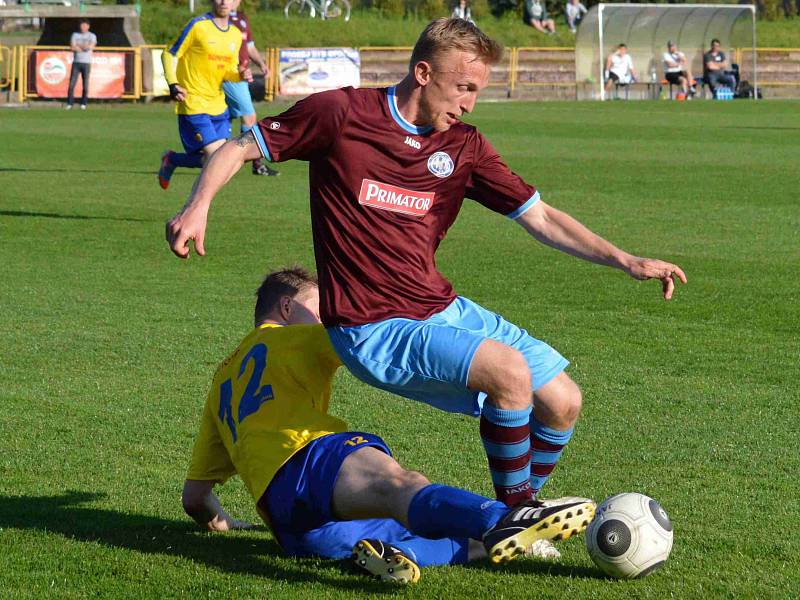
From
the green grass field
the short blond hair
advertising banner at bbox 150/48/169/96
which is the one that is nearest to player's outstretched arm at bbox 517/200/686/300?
the short blond hair

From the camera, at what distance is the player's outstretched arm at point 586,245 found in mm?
4281

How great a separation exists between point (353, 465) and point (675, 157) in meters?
16.0

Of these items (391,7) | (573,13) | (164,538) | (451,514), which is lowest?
(164,538)

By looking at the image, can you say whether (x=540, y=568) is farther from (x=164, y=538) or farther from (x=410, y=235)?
(x=164, y=538)

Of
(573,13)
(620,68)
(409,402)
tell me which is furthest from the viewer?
(573,13)

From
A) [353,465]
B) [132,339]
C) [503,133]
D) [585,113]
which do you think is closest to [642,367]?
[132,339]

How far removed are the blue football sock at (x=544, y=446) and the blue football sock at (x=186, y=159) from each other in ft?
29.7

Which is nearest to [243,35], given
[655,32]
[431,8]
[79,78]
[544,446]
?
[544,446]

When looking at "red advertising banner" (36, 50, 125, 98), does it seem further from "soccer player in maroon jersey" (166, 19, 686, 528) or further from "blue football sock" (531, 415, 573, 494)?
"blue football sock" (531, 415, 573, 494)

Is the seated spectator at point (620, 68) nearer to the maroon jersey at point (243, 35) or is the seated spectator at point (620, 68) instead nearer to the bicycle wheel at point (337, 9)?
the bicycle wheel at point (337, 9)

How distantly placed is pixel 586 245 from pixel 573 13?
43.9m

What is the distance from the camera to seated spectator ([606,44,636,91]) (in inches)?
1542

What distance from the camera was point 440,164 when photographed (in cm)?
411

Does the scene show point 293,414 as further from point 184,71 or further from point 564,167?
point 564,167
